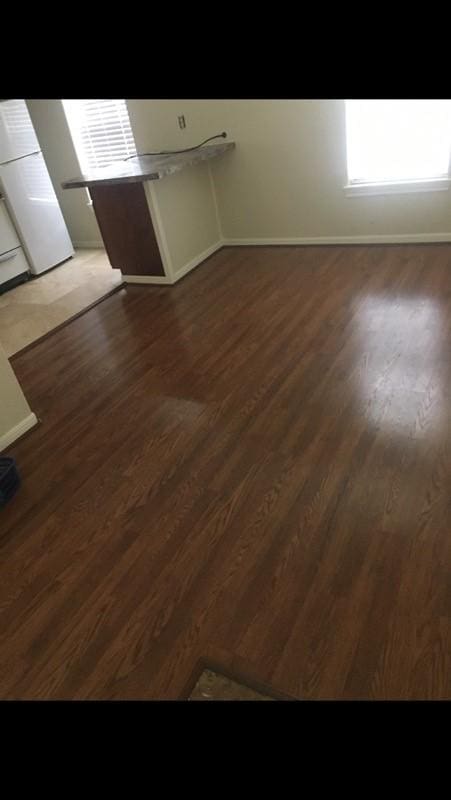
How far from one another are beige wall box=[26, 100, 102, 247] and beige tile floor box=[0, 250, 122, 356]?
0.47 m

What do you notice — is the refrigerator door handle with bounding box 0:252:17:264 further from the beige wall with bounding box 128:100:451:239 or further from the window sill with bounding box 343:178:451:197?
the window sill with bounding box 343:178:451:197

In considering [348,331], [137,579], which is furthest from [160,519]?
[348,331]

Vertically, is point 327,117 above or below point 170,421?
above

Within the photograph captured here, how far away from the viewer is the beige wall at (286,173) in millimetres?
4016

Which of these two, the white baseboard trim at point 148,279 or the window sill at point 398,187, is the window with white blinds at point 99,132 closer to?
the white baseboard trim at point 148,279

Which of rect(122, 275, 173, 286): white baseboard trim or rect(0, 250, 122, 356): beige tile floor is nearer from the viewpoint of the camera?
rect(0, 250, 122, 356): beige tile floor

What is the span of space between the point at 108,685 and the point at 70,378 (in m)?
2.03

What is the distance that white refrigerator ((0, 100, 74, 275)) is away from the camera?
456cm

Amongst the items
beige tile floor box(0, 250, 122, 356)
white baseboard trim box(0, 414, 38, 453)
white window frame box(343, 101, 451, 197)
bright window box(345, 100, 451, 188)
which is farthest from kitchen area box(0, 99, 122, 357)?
bright window box(345, 100, 451, 188)

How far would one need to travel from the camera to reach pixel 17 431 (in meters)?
2.71

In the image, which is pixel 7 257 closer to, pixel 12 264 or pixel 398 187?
pixel 12 264

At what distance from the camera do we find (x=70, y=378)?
3.24 metres

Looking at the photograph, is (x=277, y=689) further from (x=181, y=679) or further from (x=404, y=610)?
(x=404, y=610)
